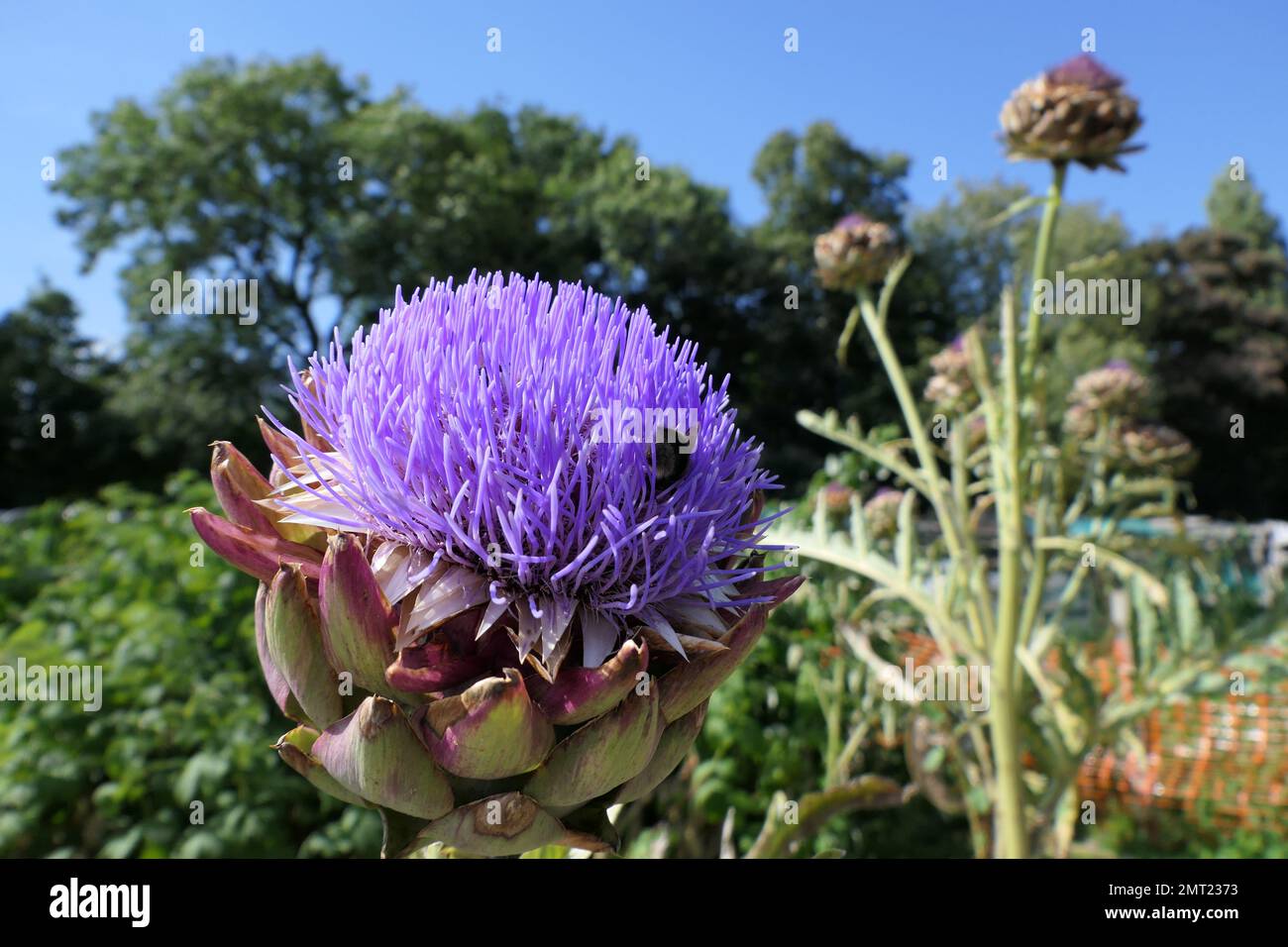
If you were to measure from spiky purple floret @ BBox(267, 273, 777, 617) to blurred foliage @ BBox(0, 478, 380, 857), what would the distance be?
1148mm

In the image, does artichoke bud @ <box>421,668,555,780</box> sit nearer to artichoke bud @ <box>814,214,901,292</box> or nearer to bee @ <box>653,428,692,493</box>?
bee @ <box>653,428,692,493</box>

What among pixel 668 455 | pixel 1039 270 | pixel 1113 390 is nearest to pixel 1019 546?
pixel 1039 270

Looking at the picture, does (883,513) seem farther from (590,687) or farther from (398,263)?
(398,263)

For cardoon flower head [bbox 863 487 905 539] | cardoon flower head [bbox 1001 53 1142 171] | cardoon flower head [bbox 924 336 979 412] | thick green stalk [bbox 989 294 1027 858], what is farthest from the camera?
cardoon flower head [bbox 863 487 905 539]

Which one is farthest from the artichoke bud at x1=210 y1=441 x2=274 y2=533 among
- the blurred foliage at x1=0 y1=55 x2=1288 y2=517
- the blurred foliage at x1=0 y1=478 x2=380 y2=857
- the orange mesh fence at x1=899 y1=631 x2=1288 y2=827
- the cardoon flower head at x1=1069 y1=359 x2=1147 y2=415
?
the blurred foliage at x1=0 y1=55 x2=1288 y2=517

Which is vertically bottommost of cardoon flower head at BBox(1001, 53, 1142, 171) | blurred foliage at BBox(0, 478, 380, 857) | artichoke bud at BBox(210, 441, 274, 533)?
blurred foliage at BBox(0, 478, 380, 857)

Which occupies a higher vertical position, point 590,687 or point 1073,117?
point 1073,117

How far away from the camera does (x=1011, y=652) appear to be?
1133mm

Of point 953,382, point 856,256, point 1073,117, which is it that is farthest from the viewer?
point 953,382

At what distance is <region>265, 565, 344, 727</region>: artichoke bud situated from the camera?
0.56 m

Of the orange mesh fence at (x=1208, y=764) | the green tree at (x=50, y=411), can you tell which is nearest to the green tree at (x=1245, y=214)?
the orange mesh fence at (x=1208, y=764)

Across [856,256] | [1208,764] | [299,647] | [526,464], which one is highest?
[856,256]

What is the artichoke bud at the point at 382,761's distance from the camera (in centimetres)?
52

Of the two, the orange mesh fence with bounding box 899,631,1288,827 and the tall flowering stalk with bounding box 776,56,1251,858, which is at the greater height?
the tall flowering stalk with bounding box 776,56,1251,858
